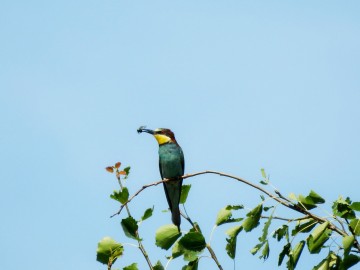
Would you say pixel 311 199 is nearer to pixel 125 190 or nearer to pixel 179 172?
pixel 125 190

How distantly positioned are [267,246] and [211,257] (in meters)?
0.32

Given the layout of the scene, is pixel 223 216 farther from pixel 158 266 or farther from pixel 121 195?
pixel 121 195

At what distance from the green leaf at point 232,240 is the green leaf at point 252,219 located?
97 mm

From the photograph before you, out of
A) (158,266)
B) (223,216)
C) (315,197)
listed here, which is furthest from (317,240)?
(158,266)

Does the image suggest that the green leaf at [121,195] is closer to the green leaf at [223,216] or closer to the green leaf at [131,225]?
the green leaf at [131,225]

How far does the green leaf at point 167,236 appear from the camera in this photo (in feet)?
13.4

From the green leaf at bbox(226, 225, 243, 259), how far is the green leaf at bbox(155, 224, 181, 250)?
357mm

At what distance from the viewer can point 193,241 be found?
380 cm

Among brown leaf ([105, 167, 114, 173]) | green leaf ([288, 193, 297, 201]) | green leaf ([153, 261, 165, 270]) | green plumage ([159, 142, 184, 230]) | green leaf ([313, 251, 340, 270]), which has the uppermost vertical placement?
green plumage ([159, 142, 184, 230])

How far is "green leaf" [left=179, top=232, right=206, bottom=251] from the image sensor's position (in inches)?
149

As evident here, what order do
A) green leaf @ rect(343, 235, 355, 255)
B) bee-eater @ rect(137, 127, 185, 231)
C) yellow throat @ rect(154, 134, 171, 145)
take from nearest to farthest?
1. green leaf @ rect(343, 235, 355, 255)
2. bee-eater @ rect(137, 127, 185, 231)
3. yellow throat @ rect(154, 134, 171, 145)

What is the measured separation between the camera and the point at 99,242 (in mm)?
3988

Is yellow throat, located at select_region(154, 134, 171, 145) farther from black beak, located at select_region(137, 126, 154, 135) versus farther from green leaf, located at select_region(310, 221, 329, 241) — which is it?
green leaf, located at select_region(310, 221, 329, 241)

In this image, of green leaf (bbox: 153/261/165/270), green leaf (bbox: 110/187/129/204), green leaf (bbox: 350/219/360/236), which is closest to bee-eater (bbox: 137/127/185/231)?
green leaf (bbox: 110/187/129/204)
